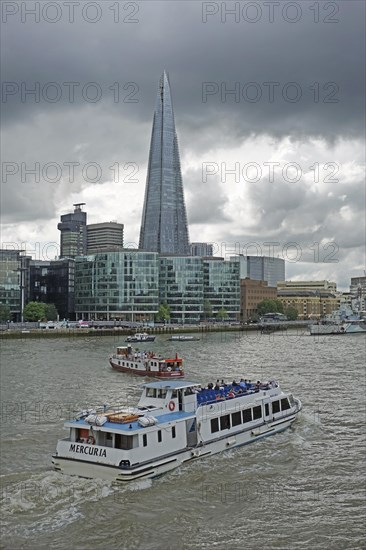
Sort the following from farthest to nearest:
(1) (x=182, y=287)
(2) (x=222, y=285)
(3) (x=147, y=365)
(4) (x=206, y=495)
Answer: (2) (x=222, y=285) < (1) (x=182, y=287) < (3) (x=147, y=365) < (4) (x=206, y=495)

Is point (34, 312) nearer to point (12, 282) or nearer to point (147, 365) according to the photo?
point (12, 282)

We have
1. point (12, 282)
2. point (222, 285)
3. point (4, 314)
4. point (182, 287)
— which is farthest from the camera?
point (222, 285)

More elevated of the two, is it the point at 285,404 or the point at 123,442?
the point at 123,442

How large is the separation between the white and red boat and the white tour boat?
19728 millimetres

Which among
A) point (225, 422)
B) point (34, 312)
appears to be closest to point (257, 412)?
point (225, 422)

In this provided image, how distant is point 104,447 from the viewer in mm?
22719

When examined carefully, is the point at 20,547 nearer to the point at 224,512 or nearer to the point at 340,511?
the point at 224,512

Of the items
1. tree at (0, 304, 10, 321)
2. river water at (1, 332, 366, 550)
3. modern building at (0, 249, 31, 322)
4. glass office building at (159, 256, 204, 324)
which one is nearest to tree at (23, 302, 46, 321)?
tree at (0, 304, 10, 321)

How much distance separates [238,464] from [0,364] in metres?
39.3

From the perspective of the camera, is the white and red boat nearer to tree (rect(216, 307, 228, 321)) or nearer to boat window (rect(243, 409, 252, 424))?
boat window (rect(243, 409, 252, 424))

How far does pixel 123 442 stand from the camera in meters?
22.8

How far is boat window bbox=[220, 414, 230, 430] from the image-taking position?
27.5m

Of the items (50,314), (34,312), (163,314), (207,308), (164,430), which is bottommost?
(164,430)

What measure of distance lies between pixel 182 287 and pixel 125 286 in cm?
1660
